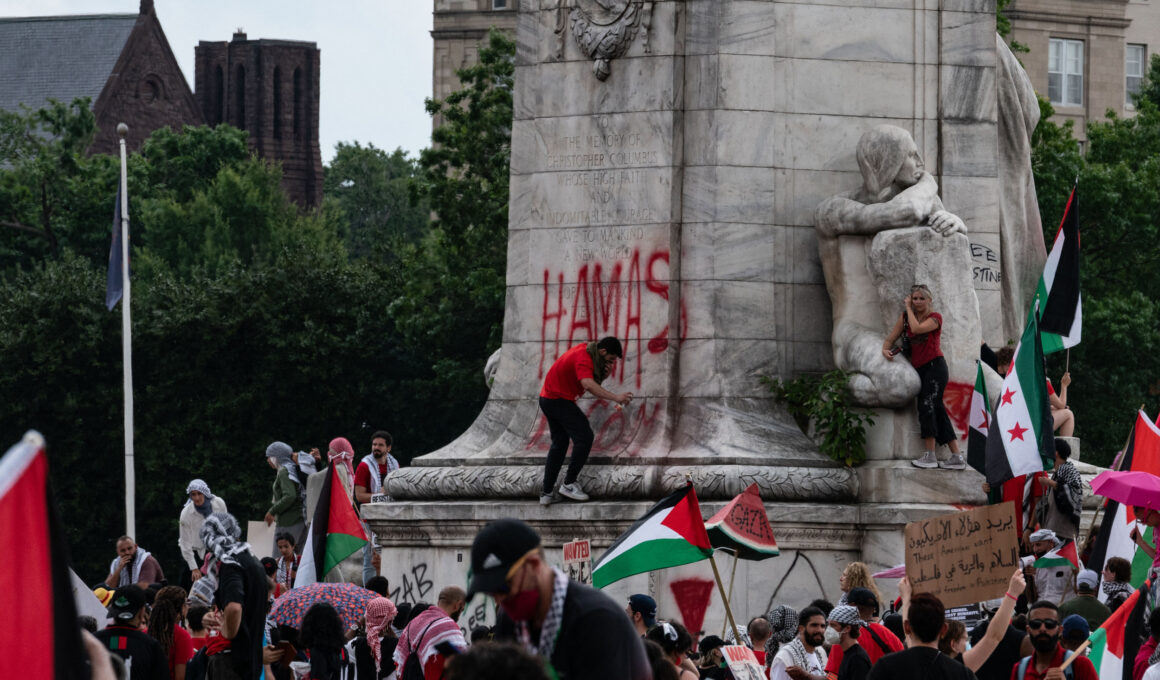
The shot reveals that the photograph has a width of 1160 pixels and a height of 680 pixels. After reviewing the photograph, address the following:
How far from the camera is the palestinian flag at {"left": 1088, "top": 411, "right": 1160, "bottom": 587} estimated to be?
17.4 meters

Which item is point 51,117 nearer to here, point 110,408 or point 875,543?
point 110,408

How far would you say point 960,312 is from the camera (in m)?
20.4

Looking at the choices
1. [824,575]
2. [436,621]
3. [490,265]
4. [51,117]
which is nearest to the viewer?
[436,621]

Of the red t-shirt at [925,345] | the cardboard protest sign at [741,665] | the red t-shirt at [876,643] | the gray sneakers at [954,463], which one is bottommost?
the cardboard protest sign at [741,665]

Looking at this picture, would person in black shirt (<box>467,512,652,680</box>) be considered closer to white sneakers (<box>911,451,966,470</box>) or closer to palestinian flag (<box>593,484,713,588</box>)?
palestinian flag (<box>593,484,713,588</box>)

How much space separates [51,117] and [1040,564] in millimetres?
63915

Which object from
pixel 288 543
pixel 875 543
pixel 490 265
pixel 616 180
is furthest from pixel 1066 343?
pixel 490 265

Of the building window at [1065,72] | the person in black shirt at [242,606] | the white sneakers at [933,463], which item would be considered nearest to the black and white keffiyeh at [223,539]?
the person in black shirt at [242,606]

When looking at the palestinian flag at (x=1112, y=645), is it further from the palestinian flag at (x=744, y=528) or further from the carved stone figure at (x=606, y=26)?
the carved stone figure at (x=606, y=26)

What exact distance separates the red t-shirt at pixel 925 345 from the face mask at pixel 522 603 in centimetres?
1245

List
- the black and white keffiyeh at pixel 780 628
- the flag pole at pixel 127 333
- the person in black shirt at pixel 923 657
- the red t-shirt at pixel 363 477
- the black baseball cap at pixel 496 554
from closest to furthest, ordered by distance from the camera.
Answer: the black baseball cap at pixel 496 554 < the person in black shirt at pixel 923 657 < the black and white keffiyeh at pixel 780 628 < the red t-shirt at pixel 363 477 < the flag pole at pixel 127 333

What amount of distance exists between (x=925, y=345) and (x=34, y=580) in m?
14.0

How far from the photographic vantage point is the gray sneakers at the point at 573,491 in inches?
784

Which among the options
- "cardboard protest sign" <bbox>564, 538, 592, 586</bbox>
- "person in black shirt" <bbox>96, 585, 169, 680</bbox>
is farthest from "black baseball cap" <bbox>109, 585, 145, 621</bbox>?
"cardboard protest sign" <bbox>564, 538, 592, 586</bbox>
